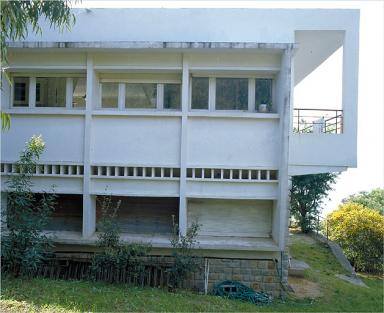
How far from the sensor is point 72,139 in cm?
822

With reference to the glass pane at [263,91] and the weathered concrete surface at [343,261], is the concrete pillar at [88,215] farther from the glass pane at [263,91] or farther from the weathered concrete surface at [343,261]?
the weathered concrete surface at [343,261]

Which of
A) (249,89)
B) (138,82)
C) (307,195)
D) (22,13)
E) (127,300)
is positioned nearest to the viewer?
(22,13)

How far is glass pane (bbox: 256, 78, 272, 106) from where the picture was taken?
28.1 feet

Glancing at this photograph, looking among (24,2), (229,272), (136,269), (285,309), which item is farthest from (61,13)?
(285,309)

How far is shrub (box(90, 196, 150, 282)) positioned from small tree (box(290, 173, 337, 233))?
1060cm

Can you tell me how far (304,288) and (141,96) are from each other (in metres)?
6.15

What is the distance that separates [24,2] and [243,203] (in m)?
5.91

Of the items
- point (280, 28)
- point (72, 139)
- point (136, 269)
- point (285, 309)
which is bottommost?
point (285, 309)

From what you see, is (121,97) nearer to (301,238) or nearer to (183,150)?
(183,150)

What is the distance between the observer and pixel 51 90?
880 cm

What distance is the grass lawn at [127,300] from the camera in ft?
18.3

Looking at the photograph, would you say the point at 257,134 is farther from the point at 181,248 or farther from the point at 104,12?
the point at 104,12

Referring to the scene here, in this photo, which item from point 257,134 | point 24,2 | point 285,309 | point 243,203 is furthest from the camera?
point 243,203

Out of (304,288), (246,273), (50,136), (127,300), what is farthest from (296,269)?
(50,136)
